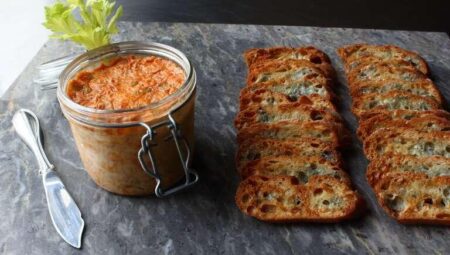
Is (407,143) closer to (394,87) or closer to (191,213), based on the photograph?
(394,87)

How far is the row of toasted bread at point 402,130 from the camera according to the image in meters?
1.79

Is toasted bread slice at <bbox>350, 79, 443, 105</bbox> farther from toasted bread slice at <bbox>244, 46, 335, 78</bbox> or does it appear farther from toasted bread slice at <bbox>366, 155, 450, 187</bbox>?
toasted bread slice at <bbox>366, 155, 450, 187</bbox>

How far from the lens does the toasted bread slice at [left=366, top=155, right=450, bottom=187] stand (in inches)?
73.8

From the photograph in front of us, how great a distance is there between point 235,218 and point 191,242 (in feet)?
0.63

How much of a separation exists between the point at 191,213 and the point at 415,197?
856mm

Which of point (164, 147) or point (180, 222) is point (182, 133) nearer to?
point (164, 147)

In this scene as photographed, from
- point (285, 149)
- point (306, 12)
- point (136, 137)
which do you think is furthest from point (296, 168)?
point (306, 12)

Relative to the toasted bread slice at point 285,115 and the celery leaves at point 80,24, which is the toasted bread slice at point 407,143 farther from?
the celery leaves at point 80,24

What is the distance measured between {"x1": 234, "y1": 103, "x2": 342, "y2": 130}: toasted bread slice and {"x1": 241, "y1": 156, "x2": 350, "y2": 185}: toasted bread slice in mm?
264

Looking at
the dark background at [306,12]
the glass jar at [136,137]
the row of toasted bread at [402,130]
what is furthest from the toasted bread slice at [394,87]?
the dark background at [306,12]

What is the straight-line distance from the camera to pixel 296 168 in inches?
74.9

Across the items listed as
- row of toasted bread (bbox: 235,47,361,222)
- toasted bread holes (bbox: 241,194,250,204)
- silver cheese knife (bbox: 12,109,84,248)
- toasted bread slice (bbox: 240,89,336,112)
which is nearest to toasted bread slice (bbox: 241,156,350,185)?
row of toasted bread (bbox: 235,47,361,222)

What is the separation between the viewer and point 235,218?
180 cm

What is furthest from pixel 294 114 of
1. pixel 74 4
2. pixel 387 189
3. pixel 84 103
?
pixel 74 4
